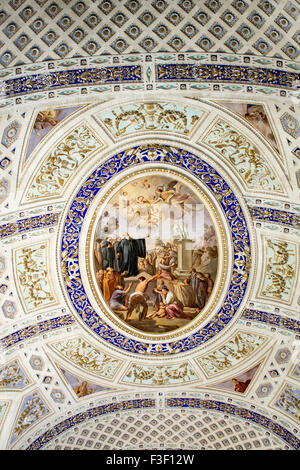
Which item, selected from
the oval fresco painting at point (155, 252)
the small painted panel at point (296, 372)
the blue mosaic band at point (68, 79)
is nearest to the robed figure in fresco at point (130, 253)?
the oval fresco painting at point (155, 252)

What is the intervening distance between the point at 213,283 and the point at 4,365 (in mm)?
6461

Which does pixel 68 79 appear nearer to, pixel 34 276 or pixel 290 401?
pixel 34 276

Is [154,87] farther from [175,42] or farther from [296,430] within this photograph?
[296,430]

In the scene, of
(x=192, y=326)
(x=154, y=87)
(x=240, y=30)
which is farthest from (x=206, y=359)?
(x=240, y=30)

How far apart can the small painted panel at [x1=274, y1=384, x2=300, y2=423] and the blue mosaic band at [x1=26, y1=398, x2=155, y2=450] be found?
4172 mm

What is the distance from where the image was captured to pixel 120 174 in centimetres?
1409

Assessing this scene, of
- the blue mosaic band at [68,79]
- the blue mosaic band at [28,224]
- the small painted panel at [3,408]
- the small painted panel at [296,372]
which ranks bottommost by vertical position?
the small painted panel at [3,408]

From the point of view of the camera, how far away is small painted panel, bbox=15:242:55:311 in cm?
1456

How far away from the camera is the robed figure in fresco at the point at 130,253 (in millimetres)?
14828

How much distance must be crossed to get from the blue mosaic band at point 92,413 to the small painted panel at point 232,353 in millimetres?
2562

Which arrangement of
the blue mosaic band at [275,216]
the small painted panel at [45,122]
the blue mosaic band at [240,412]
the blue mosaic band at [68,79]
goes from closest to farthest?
the blue mosaic band at [68,79], the small painted panel at [45,122], the blue mosaic band at [275,216], the blue mosaic band at [240,412]

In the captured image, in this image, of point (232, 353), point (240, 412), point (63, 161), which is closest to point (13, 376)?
point (232, 353)

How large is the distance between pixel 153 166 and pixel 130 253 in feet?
8.27

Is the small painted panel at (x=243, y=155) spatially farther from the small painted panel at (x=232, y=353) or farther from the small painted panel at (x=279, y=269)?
the small painted panel at (x=232, y=353)
